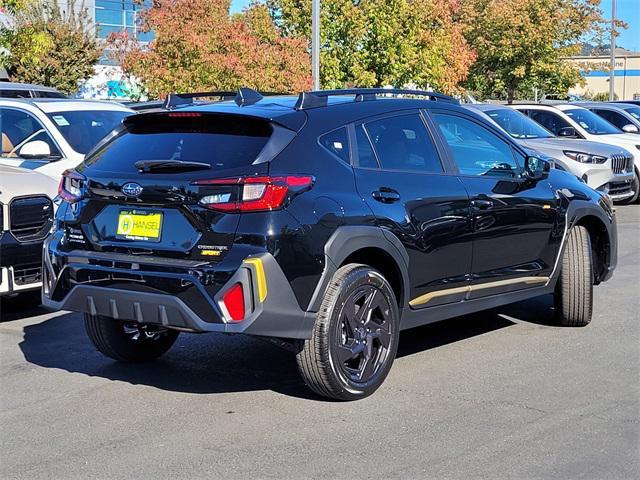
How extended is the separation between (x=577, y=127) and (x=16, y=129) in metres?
11.0

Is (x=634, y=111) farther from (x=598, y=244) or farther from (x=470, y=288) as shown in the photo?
(x=470, y=288)

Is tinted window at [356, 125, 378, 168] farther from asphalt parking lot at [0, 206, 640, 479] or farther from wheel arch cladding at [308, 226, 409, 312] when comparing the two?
asphalt parking lot at [0, 206, 640, 479]

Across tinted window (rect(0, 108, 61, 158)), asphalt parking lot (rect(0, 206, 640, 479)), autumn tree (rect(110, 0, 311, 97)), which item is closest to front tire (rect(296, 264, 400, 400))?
asphalt parking lot (rect(0, 206, 640, 479))

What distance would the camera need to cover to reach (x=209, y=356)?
6730 mm

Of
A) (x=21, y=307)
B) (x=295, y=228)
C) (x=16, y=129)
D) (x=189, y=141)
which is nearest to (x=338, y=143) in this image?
(x=295, y=228)

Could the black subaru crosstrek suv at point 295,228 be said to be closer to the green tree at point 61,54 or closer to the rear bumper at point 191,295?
the rear bumper at point 191,295

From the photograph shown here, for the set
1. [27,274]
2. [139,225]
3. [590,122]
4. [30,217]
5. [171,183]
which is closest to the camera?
[171,183]

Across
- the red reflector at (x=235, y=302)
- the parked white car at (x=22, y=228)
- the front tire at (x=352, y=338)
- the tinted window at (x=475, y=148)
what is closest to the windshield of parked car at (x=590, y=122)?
the tinted window at (x=475, y=148)

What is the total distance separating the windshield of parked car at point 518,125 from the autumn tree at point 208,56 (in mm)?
4653

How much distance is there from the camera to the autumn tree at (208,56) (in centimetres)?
1791

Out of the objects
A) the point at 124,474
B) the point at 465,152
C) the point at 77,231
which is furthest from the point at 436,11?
the point at 124,474

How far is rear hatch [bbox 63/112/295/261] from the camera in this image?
5.20 meters

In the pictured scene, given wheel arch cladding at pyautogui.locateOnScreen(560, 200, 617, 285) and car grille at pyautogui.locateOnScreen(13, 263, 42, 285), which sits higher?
wheel arch cladding at pyautogui.locateOnScreen(560, 200, 617, 285)

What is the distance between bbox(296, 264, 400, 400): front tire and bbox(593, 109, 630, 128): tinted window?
52.6 feet
